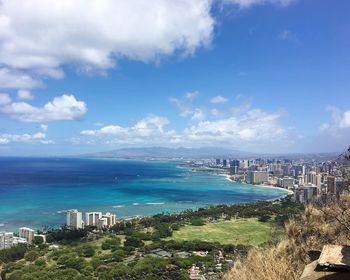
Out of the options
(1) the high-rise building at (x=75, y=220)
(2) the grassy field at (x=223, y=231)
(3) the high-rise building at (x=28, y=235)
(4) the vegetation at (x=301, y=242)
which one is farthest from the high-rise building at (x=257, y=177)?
(4) the vegetation at (x=301, y=242)

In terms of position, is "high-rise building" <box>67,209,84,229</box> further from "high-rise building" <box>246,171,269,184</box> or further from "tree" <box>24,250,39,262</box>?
"high-rise building" <box>246,171,269,184</box>

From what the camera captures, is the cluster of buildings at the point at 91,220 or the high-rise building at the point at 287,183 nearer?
the cluster of buildings at the point at 91,220

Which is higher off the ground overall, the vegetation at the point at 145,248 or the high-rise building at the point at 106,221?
the vegetation at the point at 145,248

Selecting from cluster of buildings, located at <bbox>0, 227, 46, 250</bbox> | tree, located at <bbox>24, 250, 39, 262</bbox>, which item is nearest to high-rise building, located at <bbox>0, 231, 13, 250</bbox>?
cluster of buildings, located at <bbox>0, 227, 46, 250</bbox>

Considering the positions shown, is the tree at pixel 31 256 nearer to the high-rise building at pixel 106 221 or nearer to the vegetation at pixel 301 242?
the high-rise building at pixel 106 221

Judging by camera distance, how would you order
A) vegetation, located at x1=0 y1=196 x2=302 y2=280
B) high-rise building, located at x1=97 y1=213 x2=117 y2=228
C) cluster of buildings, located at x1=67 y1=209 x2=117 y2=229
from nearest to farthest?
vegetation, located at x1=0 y1=196 x2=302 y2=280, high-rise building, located at x1=97 y1=213 x2=117 y2=228, cluster of buildings, located at x1=67 y1=209 x2=117 y2=229

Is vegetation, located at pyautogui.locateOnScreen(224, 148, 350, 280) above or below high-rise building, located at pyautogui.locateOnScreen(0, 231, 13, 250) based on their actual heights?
above

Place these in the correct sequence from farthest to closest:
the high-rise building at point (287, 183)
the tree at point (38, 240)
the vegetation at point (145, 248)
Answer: the high-rise building at point (287, 183) < the tree at point (38, 240) < the vegetation at point (145, 248)

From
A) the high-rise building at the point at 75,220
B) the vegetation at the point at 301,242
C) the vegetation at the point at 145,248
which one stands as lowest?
the high-rise building at the point at 75,220

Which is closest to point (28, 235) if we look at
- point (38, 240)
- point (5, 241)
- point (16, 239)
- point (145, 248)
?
point (16, 239)

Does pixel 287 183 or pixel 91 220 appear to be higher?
pixel 287 183

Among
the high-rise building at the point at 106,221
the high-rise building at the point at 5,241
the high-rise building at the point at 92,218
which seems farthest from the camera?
the high-rise building at the point at 92,218

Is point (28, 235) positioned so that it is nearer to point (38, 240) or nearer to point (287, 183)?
point (38, 240)
